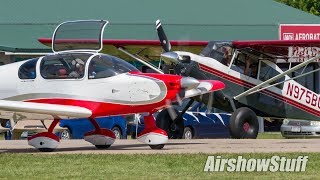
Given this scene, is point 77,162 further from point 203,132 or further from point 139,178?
point 203,132

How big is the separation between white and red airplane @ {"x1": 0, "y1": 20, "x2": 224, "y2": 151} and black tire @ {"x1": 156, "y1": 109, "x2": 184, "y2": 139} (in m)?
5.71

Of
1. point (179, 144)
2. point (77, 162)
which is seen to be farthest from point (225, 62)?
point (77, 162)

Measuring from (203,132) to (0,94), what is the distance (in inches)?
451

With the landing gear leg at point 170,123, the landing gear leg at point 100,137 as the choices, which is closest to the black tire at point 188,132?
the landing gear leg at point 170,123

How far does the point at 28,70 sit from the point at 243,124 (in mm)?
6912

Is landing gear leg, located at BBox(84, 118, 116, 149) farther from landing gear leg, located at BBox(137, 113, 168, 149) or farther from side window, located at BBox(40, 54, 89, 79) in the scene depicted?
side window, located at BBox(40, 54, 89, 79)

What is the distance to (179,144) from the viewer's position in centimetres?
2027

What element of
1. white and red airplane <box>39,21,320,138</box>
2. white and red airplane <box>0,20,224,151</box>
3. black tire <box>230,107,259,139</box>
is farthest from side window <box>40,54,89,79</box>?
black tire <box>230,107,259,139</box>

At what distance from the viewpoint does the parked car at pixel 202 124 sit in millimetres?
28062

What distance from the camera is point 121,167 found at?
14.1 meters

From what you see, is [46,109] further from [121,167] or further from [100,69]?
[121,167]

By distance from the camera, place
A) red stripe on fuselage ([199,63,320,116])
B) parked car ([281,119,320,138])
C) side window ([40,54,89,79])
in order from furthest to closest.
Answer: parked car ([281,119,320,138]) < red stripe on fuselage ([199,63,320,116]) < side window ([40,54,89,79])

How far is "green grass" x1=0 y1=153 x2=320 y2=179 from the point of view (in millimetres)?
12953

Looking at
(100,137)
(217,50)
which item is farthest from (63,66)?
(217,50)
